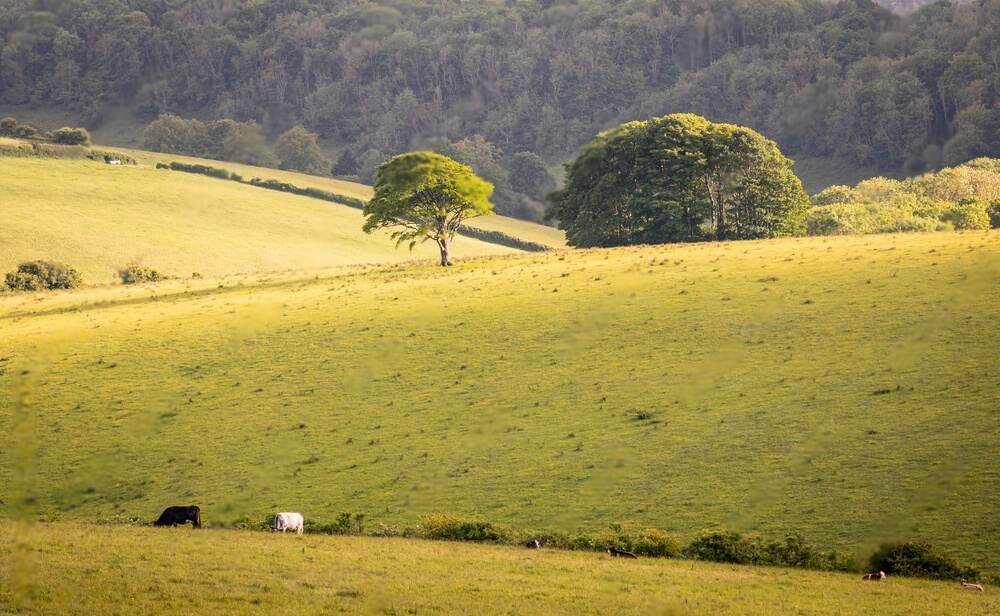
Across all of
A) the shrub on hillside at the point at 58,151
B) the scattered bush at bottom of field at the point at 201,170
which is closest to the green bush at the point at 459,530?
the shrub on hillside at the point at 58,151

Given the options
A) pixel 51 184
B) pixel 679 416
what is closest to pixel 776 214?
pixel 679 416

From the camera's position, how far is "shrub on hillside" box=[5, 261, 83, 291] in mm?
72188

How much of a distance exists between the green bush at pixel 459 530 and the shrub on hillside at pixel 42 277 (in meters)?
52.1

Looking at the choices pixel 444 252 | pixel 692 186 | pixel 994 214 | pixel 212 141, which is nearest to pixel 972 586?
pixel 444 252

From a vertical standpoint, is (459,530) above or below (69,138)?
below

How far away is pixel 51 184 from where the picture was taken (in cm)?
10325

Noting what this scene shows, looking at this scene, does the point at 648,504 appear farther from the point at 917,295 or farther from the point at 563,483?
the point at 917,295

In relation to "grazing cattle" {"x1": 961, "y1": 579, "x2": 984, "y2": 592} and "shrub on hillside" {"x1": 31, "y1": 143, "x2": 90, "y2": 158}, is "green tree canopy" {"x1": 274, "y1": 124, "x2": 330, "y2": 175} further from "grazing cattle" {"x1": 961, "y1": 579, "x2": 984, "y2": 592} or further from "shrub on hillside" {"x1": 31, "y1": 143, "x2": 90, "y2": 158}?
"grazing cattle" {"x1": 961, "y1": 579, "x2": 984, "y2": 592}

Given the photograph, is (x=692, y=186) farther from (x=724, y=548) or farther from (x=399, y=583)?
(x=399, y=583)

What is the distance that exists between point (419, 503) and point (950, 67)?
169853mm

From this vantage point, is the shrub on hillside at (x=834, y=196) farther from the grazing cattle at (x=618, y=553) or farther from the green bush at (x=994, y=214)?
the grazing cattle at (x=618, y=553)

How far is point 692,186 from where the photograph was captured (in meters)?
71.5

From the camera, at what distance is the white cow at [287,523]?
28844 millimetres

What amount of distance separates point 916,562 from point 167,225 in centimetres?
8504
